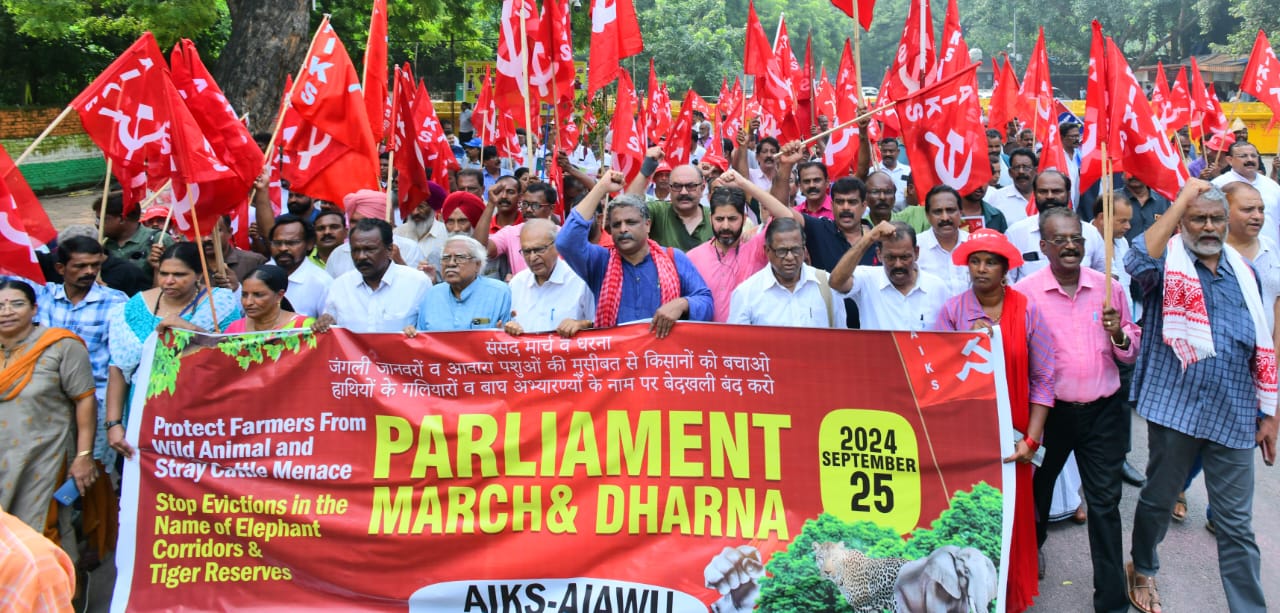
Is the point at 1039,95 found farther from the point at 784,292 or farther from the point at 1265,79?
the point at 784,292

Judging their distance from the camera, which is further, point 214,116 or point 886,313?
point 214,116

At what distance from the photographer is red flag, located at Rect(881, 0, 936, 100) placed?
25.9ft

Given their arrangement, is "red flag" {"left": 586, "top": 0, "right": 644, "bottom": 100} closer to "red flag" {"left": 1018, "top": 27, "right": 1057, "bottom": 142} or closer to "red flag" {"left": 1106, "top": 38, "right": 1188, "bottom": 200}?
"red flag" {"left": 1106, "top": 38, "right": 1188, "bottom": 200}

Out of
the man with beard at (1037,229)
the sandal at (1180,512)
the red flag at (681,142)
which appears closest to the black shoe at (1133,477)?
the sandal at (1180,512)

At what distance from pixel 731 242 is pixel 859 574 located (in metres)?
2.02

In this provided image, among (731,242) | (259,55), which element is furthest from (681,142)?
(259,55)

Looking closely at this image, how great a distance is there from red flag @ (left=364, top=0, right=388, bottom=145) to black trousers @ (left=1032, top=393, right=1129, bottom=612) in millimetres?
4381

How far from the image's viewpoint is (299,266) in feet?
20.0

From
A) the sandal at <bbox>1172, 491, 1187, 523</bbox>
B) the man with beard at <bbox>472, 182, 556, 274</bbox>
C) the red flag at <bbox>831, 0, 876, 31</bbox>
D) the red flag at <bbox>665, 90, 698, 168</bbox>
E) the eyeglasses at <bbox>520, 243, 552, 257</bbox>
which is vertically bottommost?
the sandal at <bbox>1172, 491, 1187, 523</bbox>

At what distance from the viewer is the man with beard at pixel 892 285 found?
15.8ft

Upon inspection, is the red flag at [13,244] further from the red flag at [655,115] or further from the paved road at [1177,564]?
the red flag at [655,115]

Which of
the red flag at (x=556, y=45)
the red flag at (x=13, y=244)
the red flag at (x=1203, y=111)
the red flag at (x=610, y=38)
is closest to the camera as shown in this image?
the red flag at (x=13, y=244)

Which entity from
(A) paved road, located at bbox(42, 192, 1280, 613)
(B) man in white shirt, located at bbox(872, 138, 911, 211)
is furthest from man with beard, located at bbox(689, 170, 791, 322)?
(B) man in white shirt, located at bbox(872, 138, 911, 211)

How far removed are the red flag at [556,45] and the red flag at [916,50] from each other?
2546mm
